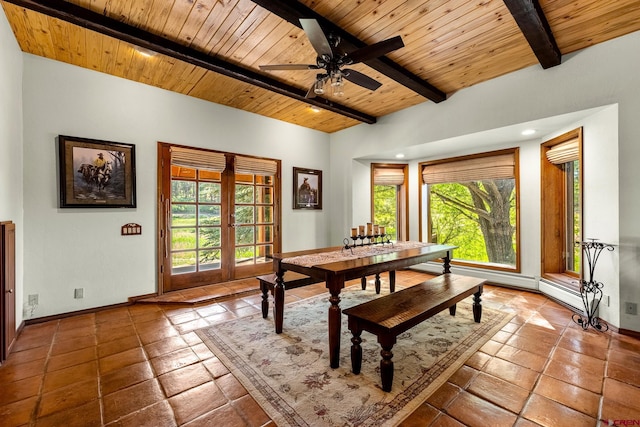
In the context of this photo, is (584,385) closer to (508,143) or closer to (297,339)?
(297,339)

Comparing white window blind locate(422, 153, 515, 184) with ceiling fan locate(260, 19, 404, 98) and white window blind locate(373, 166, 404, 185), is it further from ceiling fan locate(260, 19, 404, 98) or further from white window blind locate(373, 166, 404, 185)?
ceiling fan locate(260, 19, 404, 98)

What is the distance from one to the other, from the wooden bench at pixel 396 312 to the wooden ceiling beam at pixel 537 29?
7.64 feet

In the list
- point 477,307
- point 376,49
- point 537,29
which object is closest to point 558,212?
point 477,307

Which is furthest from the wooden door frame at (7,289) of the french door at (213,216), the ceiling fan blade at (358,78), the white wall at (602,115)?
the white wall at (602,115)

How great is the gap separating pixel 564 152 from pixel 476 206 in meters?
1.51

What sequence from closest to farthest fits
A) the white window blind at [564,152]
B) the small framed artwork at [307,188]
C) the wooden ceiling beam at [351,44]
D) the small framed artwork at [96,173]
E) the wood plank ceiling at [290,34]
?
the wooden ceiling beam at [351,44] < the wood plank ceiling at [290,34] < the small framed artwork at [96,173] < the white window blind at [564,152] < the small framed artwork at [307,188]

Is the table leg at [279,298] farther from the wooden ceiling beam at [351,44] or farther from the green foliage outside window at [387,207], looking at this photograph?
the green foliage outside window at [387,207]

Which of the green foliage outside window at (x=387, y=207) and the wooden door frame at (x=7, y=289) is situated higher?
the green foliage outside window at (x=387, y=207)

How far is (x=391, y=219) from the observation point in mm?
5621

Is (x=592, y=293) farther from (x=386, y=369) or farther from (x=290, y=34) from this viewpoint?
(x=290, y=34)

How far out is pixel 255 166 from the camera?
4.55 meters

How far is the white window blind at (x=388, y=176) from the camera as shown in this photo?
17.9ft

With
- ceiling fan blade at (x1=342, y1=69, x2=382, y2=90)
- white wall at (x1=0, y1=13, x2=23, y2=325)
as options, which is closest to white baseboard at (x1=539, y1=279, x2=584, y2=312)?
ceiling fan blade at (x1=342, y1=69, x2=382, y2=90)

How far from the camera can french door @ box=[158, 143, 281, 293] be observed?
12.3 feet
